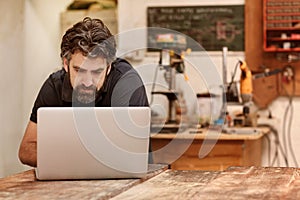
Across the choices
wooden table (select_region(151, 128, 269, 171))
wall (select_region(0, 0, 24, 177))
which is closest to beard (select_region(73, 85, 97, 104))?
wooden table (select_region(151, 128, 269, 171))

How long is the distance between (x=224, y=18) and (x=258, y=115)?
77cm

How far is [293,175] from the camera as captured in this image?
87.8 inches

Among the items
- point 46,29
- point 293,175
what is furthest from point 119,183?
point 46,29

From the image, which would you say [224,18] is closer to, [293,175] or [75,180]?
[293,175]

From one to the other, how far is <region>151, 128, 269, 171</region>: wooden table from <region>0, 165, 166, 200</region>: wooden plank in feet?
5.44

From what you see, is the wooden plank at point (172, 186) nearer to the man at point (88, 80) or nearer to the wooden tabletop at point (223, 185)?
the wooden tabletop at point (223, 185)

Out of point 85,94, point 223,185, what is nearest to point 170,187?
point 223,185

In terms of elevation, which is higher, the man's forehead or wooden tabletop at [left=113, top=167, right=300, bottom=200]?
the man's forehead

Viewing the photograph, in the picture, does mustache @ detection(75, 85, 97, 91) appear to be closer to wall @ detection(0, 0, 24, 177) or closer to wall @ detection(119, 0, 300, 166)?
wall @ detection(119, 0, 300, 166)

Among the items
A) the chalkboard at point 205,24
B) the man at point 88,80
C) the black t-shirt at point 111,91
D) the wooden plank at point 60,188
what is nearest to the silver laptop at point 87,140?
the wooden plank at point 60,188

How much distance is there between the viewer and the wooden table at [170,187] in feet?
5.89

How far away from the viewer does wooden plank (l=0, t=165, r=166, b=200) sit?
5.88 ft

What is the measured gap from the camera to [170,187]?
1.94 meters

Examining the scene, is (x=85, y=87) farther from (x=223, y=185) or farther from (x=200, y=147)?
(x=200, y=147)
